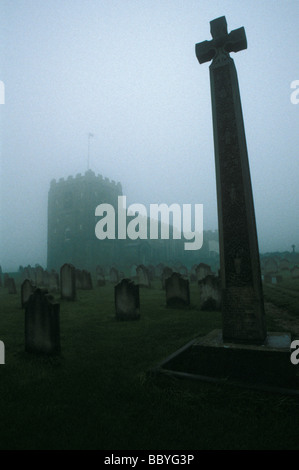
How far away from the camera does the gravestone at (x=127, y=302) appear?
24.8 feet

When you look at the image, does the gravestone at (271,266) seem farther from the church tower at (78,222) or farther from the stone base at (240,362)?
the stone base at (240,362)

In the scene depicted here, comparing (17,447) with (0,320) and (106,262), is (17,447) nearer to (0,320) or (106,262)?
(0,320)

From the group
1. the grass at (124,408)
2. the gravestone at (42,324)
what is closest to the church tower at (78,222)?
the gravestone at (42,324)

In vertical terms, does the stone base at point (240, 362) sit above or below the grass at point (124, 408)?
above

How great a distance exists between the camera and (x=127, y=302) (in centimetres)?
761

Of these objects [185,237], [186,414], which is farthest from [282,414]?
[185,237]

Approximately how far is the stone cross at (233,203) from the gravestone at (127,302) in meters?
3.76

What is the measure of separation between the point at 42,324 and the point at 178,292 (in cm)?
548

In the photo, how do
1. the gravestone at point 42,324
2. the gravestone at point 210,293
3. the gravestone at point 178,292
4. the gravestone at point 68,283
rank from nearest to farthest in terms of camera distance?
the gravestone at point 42,324 → the gravestone at point 210,293 → the gravestone at point 178,292 → the gravestone at point 68,283

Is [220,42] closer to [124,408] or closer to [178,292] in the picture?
[124,408]

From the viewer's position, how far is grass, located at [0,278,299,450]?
2361 mm

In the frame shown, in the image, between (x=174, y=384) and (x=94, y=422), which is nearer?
(x=94, y=422)

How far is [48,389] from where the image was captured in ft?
11.3

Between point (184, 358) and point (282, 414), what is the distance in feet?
5.31
